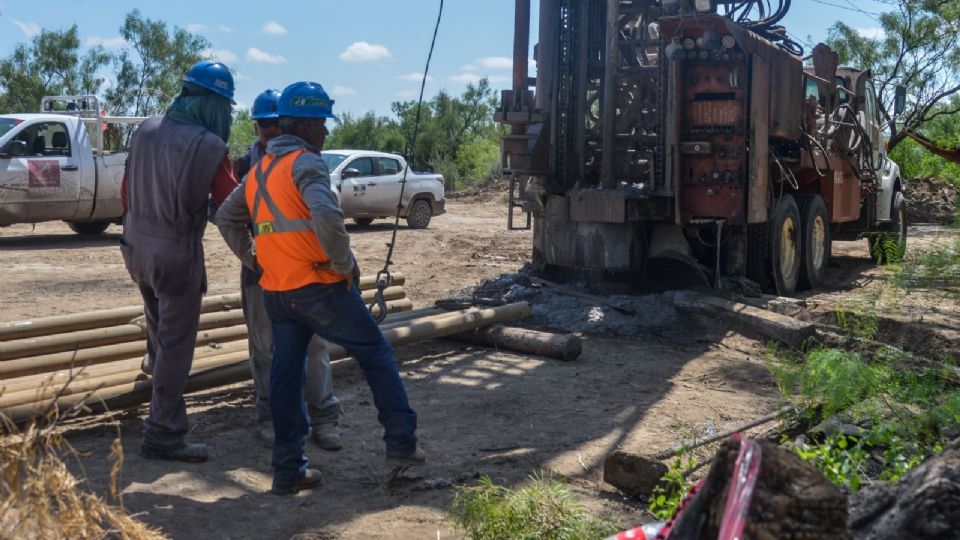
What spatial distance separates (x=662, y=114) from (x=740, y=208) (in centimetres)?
115

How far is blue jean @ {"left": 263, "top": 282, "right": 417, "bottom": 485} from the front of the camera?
16.1 ft

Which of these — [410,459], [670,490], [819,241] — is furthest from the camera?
[819,241]

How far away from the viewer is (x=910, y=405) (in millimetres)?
5375

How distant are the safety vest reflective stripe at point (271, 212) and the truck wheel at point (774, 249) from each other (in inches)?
276

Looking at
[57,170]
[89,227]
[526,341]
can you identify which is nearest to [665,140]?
[526,341]

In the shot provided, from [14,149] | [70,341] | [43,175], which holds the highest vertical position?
[14,149]

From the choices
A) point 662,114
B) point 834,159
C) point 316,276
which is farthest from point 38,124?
point 316,276

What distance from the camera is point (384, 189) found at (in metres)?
20.0

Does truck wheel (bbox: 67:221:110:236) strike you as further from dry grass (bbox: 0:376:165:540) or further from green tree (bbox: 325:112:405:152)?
green tree (bbox: 325:112:405:152)

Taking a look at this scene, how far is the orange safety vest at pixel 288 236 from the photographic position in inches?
192

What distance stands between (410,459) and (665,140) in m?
5.62

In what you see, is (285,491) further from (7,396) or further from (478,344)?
(478,344)

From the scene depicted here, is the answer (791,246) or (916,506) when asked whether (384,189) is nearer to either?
(791,246)

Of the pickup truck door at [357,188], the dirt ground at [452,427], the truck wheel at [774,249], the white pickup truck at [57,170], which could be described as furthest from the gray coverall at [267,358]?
the pickup truck door at [357,188]
